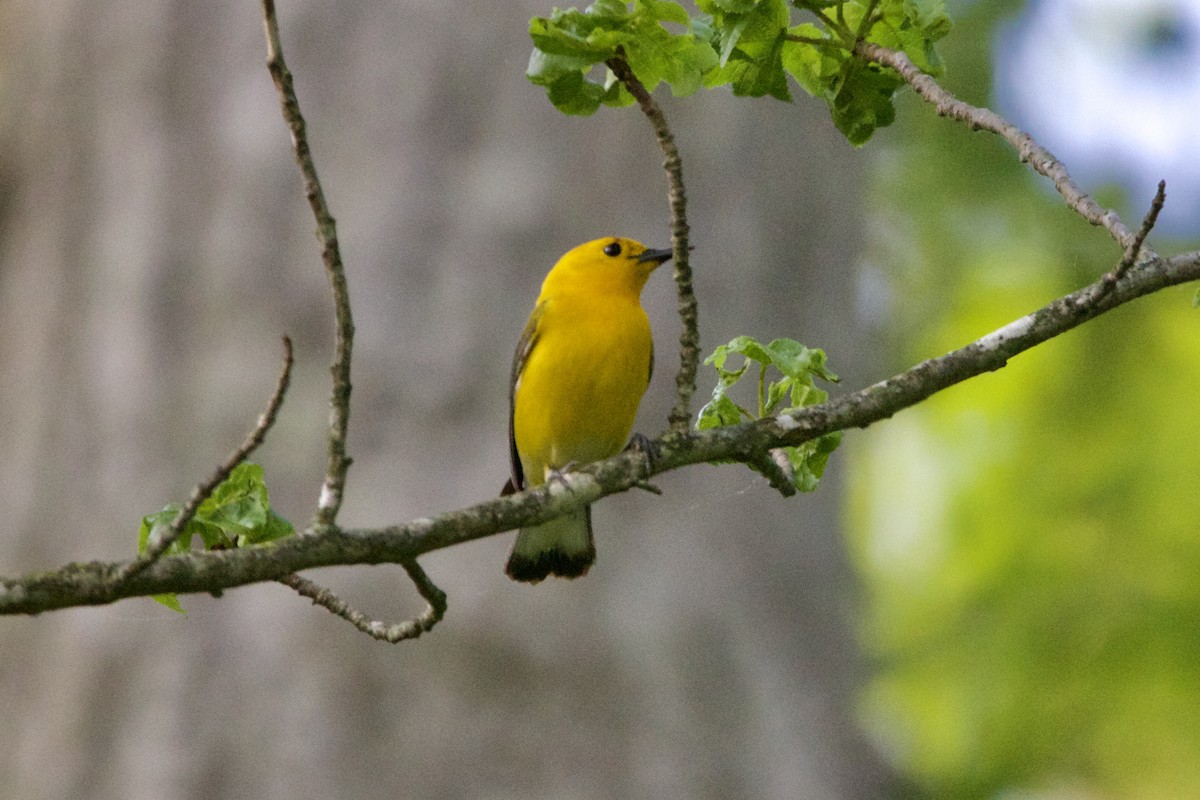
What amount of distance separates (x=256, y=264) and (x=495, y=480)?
5.29 ft

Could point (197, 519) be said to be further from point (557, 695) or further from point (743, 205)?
point (743, 205)

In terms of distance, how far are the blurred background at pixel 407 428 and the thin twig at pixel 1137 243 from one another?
3888 millimetres

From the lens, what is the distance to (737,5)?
244 cm

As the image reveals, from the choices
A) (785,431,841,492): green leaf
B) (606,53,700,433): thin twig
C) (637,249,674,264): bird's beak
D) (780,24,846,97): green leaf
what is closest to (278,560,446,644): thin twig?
(606,53,700,433): thin twig

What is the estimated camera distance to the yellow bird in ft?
15.8

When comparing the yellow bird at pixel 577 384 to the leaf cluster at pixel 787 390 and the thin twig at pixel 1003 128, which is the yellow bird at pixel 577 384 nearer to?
the leaf cluster at pixel 787 390

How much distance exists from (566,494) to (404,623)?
1.31ft

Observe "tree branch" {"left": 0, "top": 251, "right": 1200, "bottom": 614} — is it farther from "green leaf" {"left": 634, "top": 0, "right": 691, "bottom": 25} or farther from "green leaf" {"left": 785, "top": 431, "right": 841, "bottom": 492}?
"green leaf" {"left": 634, "top": 0, "right": 691, "bottom": 25}

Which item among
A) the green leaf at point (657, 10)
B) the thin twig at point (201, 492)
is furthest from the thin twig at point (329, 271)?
the green leaf at point (657, 10)

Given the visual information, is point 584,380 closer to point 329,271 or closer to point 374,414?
point 374,414

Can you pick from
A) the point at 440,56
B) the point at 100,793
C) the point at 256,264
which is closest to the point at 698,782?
the point at 100,793

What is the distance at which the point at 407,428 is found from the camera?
6180 millimetres

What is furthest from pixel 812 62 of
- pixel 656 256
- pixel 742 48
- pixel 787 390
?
pixel 656 256

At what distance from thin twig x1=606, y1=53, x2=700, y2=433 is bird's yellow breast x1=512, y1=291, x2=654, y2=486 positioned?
7.51ft
